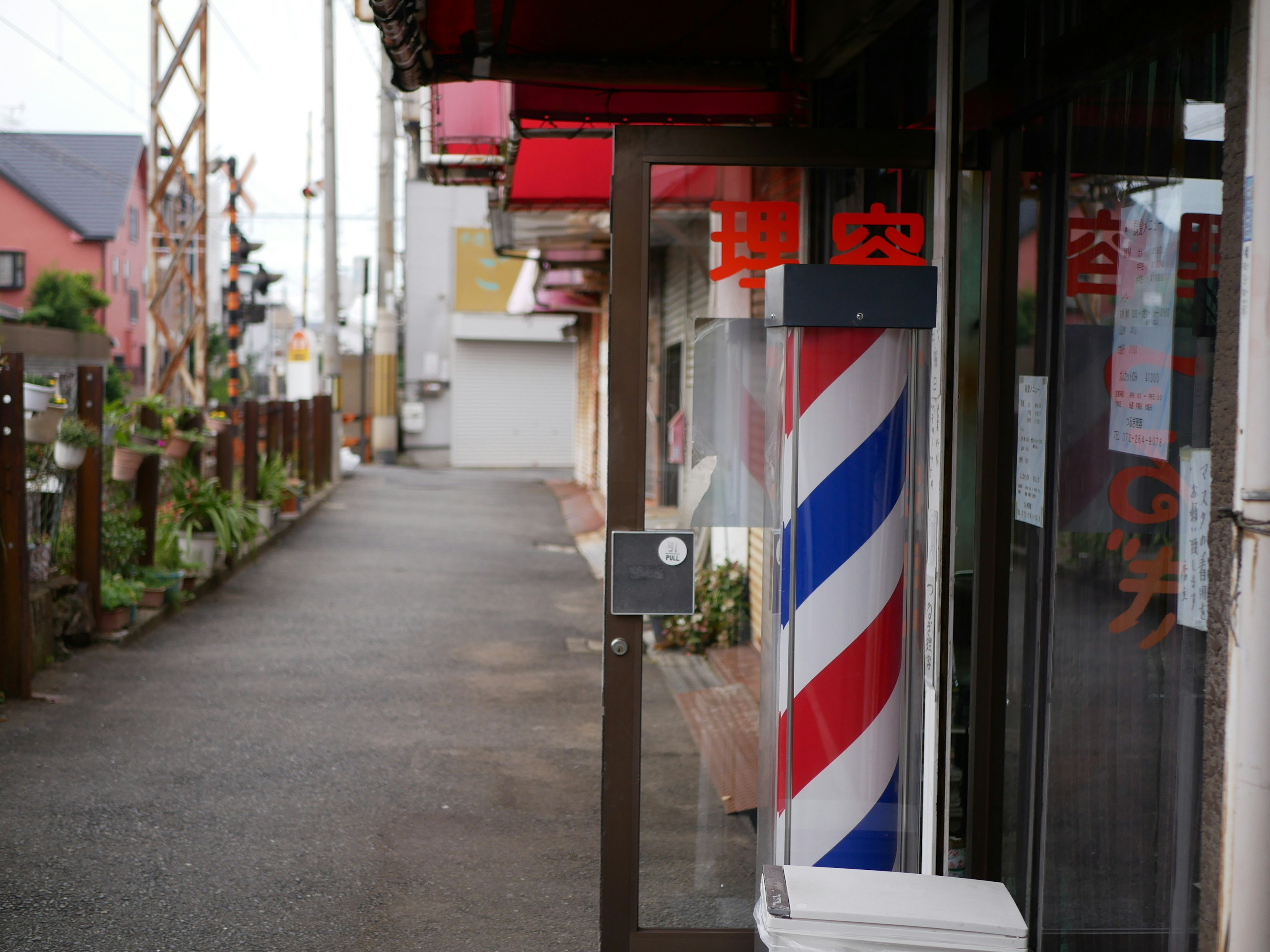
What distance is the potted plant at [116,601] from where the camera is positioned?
770cm

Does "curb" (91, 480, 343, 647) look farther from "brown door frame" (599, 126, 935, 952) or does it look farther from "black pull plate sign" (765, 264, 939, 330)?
"black pull plate sign" (765, 264, 939, 330)

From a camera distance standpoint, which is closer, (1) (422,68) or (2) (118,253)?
(1) (422,68)

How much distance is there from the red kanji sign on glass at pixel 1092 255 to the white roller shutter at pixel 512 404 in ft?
98.1

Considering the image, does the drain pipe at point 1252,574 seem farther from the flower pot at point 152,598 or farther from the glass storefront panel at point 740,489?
the flower pot at point 152,598

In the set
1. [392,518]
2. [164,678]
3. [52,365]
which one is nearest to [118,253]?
[52,365]

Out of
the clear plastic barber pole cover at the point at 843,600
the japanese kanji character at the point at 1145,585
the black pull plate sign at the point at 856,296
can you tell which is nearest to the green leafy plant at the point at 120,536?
the clear plastic barber pole cover at the point at 843,600

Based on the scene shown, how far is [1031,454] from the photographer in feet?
10.00

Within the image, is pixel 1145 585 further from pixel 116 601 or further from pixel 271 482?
pixel 271 482

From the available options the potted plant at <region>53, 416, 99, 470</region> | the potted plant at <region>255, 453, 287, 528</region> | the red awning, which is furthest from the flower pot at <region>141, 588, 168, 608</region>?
the red awning

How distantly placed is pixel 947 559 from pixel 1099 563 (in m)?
0.40

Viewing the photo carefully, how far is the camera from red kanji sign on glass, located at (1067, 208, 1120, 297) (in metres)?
2.65

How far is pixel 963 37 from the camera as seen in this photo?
302 cm

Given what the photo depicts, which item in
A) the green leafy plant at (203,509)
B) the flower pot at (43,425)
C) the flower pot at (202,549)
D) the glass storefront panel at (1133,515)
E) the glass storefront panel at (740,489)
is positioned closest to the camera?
the glass storefront panel at (1133,515)

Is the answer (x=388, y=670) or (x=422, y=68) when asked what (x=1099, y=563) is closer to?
(x=422, y=68)
